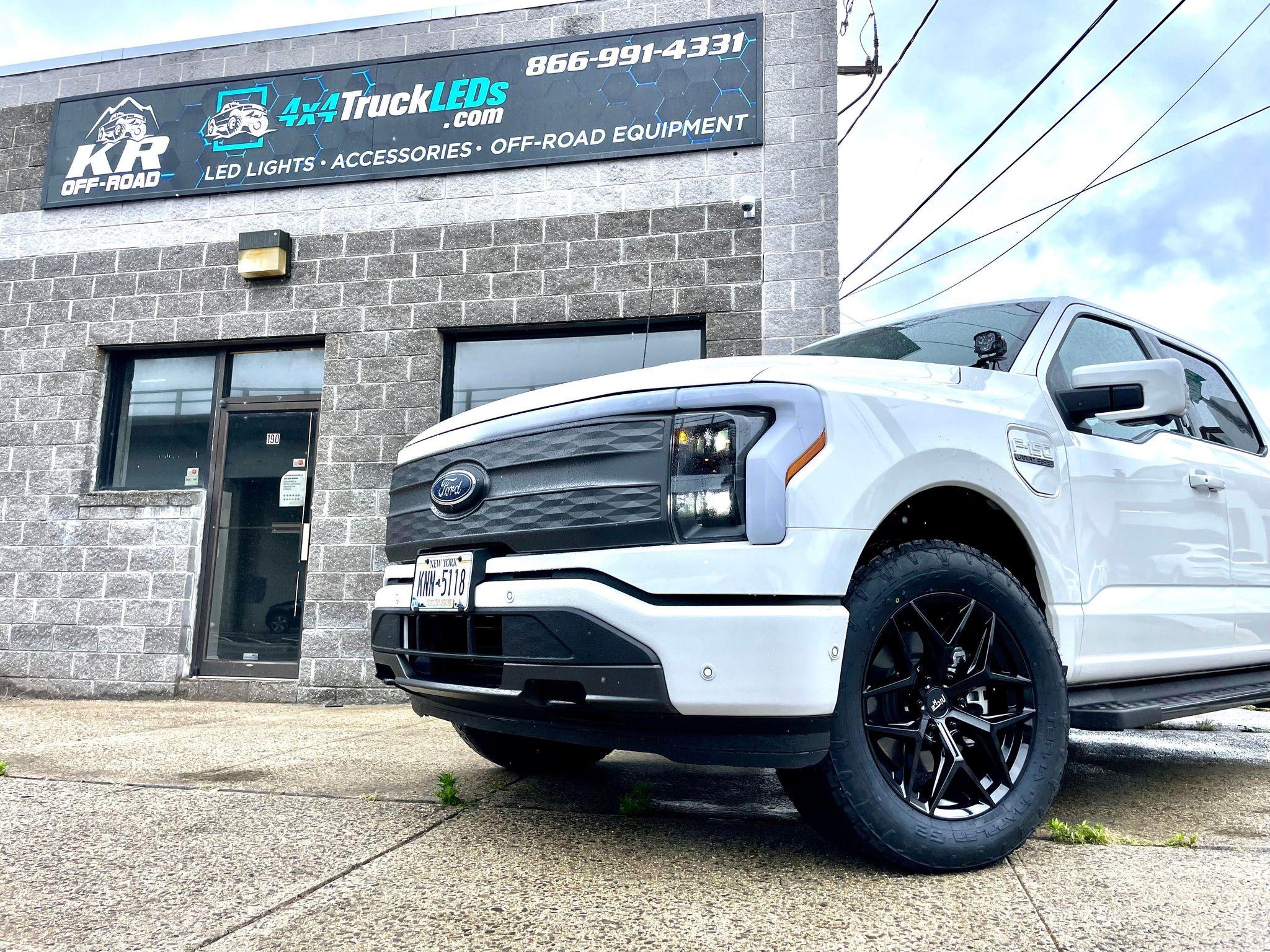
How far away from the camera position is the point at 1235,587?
3.59 metres

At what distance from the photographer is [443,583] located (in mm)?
2674

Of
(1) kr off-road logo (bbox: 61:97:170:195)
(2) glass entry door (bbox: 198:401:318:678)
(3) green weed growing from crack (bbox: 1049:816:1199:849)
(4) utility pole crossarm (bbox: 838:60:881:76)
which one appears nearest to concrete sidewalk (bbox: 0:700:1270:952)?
(3) green weed growing from crack (bbox: 1049:816:1199:849)

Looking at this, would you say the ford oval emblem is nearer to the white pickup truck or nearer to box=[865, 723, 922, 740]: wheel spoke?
the white pickup truck

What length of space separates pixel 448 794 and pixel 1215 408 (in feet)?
11.9

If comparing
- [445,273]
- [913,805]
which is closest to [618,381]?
[913,805]

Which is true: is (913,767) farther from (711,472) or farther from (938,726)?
(711,472)

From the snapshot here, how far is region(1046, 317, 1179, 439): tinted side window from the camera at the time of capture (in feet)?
10.4

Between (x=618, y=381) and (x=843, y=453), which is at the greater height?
(x=618, y=381)

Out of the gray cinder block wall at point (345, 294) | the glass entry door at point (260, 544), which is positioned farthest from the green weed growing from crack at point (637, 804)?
the glass entry door at point (260, 544)

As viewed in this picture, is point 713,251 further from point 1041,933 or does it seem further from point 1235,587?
point 1041,933

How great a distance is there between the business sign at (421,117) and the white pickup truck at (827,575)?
459 cm

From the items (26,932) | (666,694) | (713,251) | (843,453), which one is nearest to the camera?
(26,932)

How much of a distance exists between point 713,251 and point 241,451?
4.04 meters

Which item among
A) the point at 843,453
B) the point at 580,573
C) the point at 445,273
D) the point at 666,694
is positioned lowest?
the point at 666,694
